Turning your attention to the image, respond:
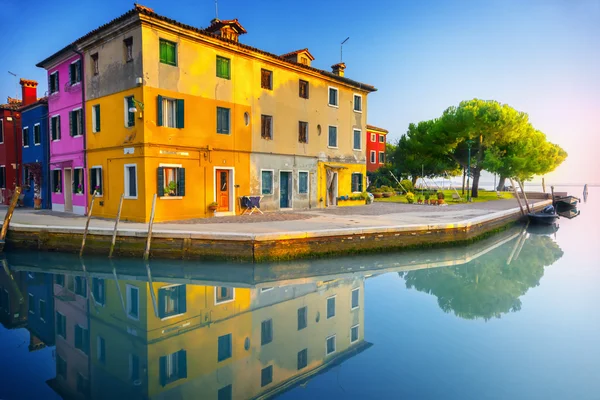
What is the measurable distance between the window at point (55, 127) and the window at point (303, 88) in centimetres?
1334

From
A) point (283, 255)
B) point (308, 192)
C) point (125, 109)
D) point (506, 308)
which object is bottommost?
point (506, 308)

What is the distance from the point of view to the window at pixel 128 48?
50.3 feet

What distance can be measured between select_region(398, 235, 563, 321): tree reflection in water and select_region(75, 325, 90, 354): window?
7727 mm

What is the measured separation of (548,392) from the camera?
520 centimetres

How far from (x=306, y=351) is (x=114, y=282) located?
6.83 m

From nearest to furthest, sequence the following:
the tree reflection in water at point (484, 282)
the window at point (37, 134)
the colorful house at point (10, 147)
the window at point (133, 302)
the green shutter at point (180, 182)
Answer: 1. the window at point (133, 302)
2. the tree reflection in water at point (484, 282)
3. the green shutter at point (180, 182)
4. the window at point (37, 134)
5. the colorful house at point (10, 147)

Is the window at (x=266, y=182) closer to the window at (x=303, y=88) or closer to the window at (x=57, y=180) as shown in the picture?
the window at (x=303, y=88)

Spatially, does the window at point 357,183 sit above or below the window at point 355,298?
above

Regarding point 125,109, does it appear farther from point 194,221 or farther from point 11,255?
point 11,255

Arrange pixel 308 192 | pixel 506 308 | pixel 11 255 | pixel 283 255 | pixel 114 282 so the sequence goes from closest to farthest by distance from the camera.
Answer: pixel 506 308
pixel 114 282
pixel 283 255
pixel 11 255
pixel 308 192

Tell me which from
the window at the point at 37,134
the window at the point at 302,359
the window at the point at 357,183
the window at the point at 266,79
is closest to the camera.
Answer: the window at the point at 302,359

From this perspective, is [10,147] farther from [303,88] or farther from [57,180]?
[303,88]

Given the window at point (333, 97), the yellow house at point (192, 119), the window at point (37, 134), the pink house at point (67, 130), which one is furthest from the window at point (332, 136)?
the window at point (37, 134)

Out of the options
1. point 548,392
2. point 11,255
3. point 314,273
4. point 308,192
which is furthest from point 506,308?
point 11,255
